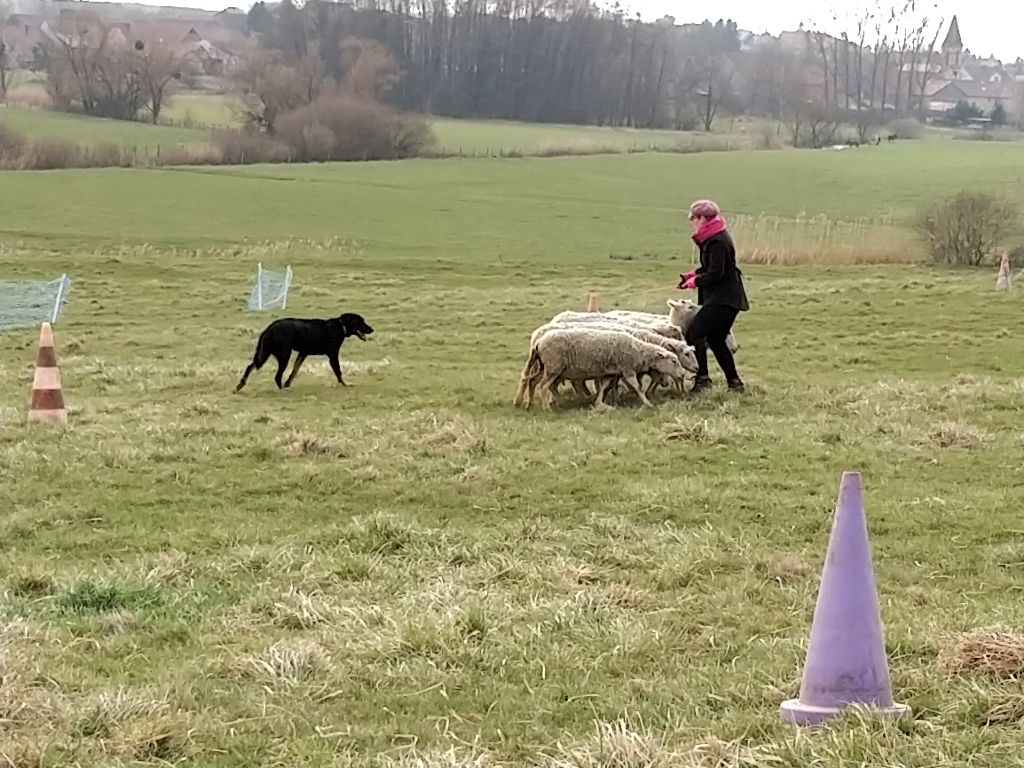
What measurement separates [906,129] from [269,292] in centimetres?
9495

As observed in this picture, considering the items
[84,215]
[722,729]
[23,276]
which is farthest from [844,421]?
[84,215]

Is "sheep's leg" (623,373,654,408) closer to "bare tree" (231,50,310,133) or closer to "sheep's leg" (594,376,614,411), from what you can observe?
"sheep's leg" (594,376,614,411)

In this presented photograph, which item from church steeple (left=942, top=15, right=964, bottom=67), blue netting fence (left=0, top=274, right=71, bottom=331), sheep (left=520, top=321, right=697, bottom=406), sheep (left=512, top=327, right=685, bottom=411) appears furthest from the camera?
church steeple (left=942, top=15, right=964, bottom=67)

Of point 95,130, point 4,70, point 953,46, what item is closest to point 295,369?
point 95,130

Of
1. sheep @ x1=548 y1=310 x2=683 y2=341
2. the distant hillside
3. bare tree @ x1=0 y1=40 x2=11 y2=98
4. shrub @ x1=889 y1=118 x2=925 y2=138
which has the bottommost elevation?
sheep @ x1=548 y1=310 x2=683 y2=341

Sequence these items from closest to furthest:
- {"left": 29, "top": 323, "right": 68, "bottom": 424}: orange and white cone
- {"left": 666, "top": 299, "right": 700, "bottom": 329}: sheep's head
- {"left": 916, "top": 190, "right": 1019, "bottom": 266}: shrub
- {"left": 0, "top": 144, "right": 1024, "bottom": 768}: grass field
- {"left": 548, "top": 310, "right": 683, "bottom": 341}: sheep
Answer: {"left": 0, "top": 144, "right": 1024, "bottom": 768}: grass field < {"left": 29, "top": 323, "right": 68, "bottom": 424}: orange and white cone < {"left": 548, "top": 310, "right": 683, "bottom": 341}: sheep < {"left": 666, "top": 299, "right": 700, "bottom": 329}: sheep's head < {"left": 916, "top": 190, "right": 1019, "bottom": 266}: shrub

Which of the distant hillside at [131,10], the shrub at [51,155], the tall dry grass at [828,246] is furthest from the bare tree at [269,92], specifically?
the distant hillside at [131,10]

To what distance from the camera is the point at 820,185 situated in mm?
58219

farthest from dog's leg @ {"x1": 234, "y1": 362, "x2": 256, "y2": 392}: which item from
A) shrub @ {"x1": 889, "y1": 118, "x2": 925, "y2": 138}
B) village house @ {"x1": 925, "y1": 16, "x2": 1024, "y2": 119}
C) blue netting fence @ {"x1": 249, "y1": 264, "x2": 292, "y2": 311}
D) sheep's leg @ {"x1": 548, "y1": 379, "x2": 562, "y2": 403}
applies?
village house @ {"x1": 925, "y1": 16, "x2": 1024, "y2": 119}

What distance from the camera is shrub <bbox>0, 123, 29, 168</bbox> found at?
176 feet

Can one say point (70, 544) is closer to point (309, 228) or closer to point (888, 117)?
point (309, 228)

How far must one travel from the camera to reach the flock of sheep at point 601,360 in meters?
12.4

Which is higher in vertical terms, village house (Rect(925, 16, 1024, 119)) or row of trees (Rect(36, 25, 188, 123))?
village house (Rect(925, 16, 1024, 119))

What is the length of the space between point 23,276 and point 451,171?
36181 mm
